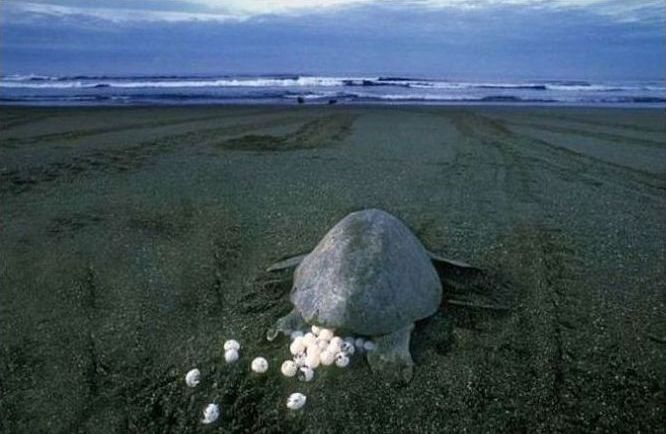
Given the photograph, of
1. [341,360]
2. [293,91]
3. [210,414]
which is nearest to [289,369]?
[341,360]

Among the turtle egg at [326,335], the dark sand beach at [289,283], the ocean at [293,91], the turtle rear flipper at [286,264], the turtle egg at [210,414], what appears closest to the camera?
the turtle egg at [210,414]

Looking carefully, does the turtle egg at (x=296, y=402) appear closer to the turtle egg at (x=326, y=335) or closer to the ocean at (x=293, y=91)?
the turtle egg at (x=326, y=335)

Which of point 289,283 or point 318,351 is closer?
point 318,351

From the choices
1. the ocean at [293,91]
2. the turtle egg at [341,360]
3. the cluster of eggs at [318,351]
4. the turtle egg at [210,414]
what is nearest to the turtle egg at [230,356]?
the cluster of eggs at [318,351]

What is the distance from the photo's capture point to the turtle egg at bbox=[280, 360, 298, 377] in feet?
9.85

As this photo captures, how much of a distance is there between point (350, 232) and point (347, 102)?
52.6 ft

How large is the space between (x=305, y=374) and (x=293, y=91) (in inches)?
893

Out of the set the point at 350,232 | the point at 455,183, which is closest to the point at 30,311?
the point at 350,232

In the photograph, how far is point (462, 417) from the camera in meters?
2.75

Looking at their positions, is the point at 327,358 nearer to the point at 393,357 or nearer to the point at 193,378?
the point at 393,357

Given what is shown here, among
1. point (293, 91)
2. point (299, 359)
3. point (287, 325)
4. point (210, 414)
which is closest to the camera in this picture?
point (210, 414)

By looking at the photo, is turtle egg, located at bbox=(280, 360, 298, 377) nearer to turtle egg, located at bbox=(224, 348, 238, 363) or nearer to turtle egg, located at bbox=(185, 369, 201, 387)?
turtle egg, located at bbox=(224, 348, 238, 363)

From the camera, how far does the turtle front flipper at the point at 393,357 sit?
3018mm

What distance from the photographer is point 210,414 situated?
8.83 ft
